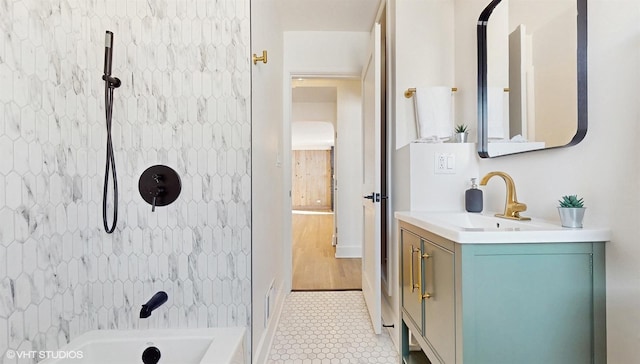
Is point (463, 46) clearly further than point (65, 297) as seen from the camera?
Yes

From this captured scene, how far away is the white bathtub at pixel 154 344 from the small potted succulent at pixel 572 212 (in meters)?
1.37

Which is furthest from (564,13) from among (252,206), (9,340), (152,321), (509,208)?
(9,340)

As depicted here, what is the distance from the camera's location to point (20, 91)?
104 cm

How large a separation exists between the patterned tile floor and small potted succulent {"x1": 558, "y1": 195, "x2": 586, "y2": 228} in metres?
1.26

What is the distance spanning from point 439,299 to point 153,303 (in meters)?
1.19

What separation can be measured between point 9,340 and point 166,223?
2.06ft

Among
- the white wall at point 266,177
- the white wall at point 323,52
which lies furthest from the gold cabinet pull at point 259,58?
the white wall at point 323,52

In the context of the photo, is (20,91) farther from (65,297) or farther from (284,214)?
(284,214)


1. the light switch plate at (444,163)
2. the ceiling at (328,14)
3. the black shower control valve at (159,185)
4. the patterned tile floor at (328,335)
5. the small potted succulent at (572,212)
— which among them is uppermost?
the ceiling at (328,14)

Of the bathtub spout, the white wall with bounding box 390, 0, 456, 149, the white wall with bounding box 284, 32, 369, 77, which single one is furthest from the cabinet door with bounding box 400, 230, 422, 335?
the white wall with bounding box 284, 32, 369, 77

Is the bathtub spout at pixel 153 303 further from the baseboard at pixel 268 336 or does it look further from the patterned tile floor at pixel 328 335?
the patterned tile floor at pixel 328 335

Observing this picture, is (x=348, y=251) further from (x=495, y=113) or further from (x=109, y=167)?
(x=109, y=167)

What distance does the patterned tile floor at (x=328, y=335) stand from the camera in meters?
1.73

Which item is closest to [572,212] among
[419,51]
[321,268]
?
[419,51]
